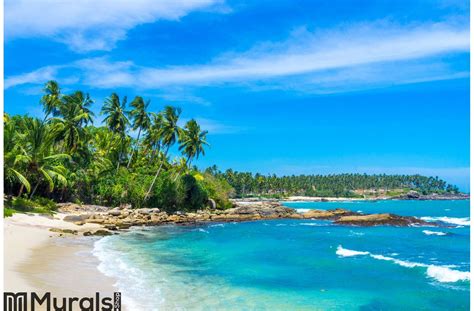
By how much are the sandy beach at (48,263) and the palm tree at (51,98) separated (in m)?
25.5

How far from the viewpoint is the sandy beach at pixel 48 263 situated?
1412cm

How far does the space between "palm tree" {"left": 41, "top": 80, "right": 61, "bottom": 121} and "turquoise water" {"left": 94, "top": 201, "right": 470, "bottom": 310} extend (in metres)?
26.2

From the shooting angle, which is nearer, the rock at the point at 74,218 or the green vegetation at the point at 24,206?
the green vegetation at the point at 24,206

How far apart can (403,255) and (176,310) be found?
59.2ft

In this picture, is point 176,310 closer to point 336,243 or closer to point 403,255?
point 403,255

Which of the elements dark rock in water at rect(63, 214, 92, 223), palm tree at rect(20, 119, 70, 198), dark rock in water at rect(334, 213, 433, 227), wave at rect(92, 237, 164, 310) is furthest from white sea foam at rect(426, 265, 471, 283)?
palm tree at rect(20, 119, 70, 198)

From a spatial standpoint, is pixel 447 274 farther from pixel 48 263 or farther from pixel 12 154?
pixel 12 154

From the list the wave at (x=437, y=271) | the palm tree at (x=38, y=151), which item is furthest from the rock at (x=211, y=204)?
the wave at (x=437, y=271)

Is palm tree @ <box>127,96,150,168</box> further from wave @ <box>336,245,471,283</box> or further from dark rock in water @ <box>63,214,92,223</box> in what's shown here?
wave @ <box>336,245,471,283</box>

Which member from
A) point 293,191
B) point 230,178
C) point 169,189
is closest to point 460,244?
point 169,189

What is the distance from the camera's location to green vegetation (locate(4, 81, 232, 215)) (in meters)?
39.2

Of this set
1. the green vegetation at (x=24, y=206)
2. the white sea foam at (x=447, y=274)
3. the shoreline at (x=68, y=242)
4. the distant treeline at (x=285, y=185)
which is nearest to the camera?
the shoreline at (x=68, y=242)

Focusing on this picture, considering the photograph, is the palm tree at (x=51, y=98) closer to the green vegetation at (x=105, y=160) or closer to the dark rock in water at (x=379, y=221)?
the green vegetation at (x=105, y=160)

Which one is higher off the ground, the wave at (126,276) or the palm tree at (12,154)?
the palm tree at (12,154)
